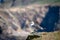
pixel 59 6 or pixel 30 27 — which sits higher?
pixel 59 6

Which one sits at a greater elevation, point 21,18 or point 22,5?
point 22,5

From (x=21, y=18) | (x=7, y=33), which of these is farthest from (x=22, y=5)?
(x=7, y=33)

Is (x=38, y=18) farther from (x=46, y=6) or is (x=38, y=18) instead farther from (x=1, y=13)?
(x=1, y=13)

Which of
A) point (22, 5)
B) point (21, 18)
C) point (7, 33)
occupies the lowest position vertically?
point (7, 33)

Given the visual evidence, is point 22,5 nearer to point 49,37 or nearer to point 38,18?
point 38,18

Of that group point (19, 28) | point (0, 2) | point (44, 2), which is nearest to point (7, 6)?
point (0, 2)

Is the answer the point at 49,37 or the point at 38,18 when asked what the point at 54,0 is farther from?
the point at 49,37

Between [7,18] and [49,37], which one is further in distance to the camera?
[7,18]

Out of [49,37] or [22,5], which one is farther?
[22,5]
